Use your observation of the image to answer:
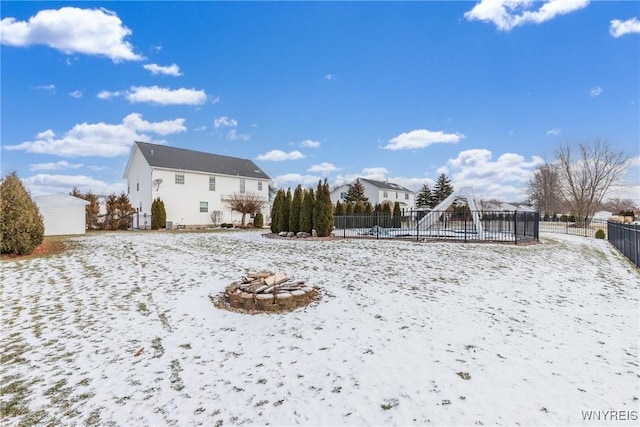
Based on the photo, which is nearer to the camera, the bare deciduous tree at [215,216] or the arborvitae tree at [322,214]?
the arborvitae tree at [322,214]

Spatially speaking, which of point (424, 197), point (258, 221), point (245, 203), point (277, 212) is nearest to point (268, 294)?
point (277, 212)

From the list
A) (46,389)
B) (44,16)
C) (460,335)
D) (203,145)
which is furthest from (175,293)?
(203,145)

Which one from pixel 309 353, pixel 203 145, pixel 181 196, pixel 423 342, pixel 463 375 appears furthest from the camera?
pixel 203 145

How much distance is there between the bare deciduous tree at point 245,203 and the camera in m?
27.0

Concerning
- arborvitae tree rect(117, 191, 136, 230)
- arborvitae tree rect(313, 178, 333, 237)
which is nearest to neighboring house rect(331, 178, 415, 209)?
arborvitae tree rect(117, 191, 136, 230)

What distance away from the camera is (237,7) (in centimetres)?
1117

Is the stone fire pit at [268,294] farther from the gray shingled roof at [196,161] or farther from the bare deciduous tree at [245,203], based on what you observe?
the gray shingled roof at [196,161]

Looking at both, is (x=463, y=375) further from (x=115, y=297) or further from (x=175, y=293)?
(x=115, y=297)

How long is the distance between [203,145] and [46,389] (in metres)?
30.8

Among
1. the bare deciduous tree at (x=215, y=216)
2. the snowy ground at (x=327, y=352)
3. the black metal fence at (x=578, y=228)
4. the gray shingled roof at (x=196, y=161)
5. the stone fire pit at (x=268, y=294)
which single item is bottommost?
the snowy ground at (x=327, y=352)

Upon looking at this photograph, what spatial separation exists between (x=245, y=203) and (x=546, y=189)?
4100 cm

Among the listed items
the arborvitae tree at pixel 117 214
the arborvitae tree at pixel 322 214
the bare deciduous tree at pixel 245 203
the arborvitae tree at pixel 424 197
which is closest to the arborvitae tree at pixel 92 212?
the arborvitae tree at pixel 117 214

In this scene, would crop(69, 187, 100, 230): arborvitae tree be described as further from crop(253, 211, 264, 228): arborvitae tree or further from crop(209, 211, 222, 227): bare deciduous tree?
crop(253, 211, 264, 228): arborvitae tree

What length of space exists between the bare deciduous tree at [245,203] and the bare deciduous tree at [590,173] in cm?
3377
